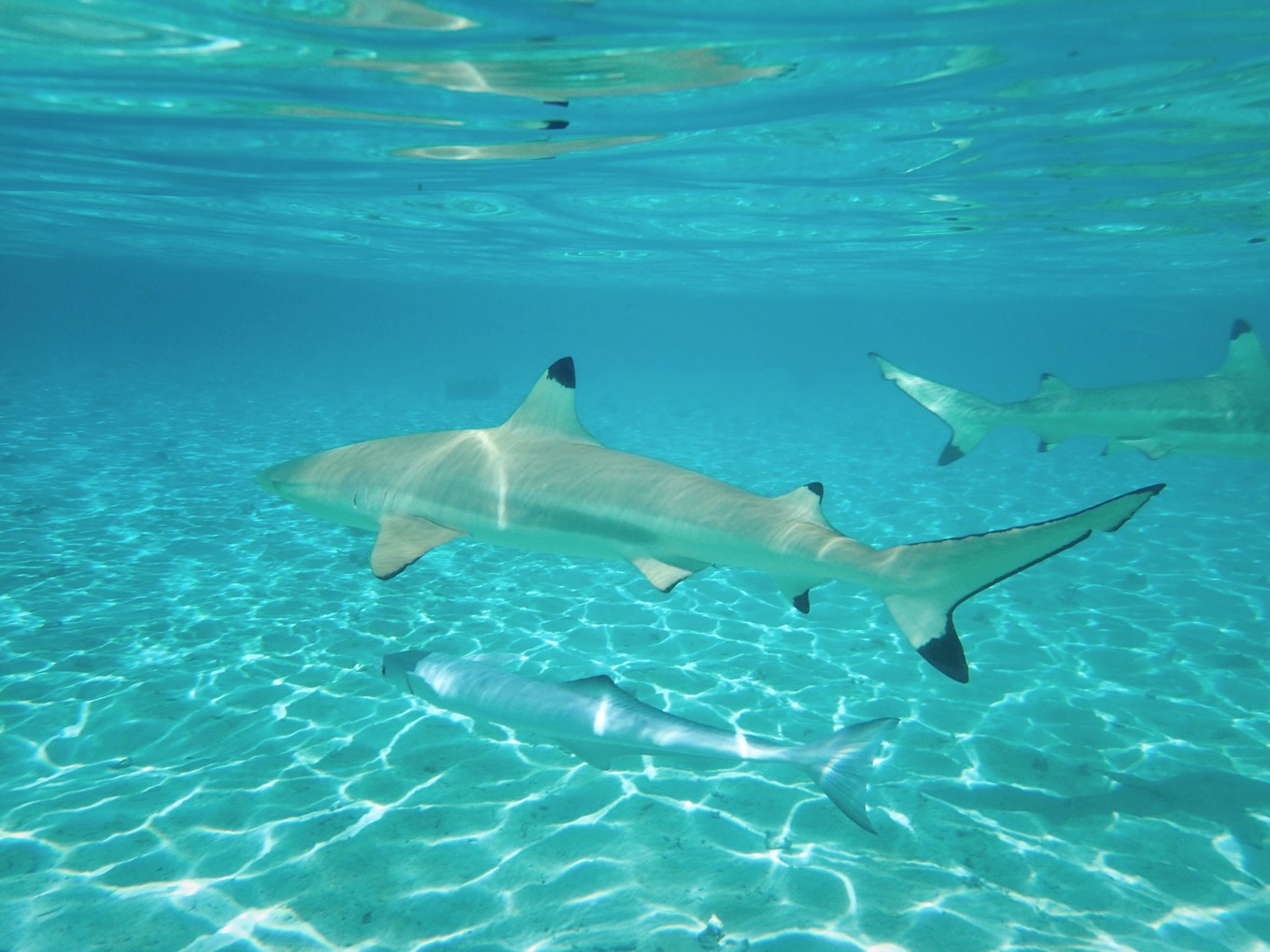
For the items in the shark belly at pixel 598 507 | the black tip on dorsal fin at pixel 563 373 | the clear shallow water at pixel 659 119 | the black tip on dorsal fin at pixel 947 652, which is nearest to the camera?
the black tip on dorsal fin at pixel 947 652

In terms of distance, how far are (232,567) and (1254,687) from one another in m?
15.7

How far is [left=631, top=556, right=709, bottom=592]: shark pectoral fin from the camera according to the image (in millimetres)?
4672

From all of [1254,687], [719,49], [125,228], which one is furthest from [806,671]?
[125,228]

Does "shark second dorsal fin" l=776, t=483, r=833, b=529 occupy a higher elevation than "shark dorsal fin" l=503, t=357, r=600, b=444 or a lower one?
lower

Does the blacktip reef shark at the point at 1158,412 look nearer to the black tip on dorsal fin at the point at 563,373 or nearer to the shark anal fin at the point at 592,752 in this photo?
the black tip on dorsal fin at the point at 563,373

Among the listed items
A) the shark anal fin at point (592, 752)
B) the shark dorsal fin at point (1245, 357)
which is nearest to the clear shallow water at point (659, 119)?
the shark dorsal fin at point (1245, 357)

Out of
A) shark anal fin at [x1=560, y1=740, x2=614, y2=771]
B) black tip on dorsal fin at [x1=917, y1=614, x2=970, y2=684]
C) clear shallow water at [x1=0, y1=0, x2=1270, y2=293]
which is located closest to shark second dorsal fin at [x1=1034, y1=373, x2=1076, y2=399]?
clear shallow water at [x1=0, y1=0, x2=1270, y2=293]

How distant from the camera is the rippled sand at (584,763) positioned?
5.15 meters

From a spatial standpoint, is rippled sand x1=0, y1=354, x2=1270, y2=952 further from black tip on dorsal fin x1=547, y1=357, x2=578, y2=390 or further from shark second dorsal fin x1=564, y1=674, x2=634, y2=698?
black tip on dorsal fin x1=547, y1=357, x2=578, y2=390

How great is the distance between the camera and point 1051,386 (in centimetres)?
886

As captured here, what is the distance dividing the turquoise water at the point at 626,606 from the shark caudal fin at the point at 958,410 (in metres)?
3.22

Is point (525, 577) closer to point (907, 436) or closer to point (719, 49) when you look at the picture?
point (719, 49)

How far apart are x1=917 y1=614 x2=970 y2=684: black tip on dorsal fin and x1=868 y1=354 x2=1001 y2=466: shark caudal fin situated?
528 centimetres

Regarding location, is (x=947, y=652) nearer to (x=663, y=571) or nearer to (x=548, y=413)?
(x=663, y=571)
